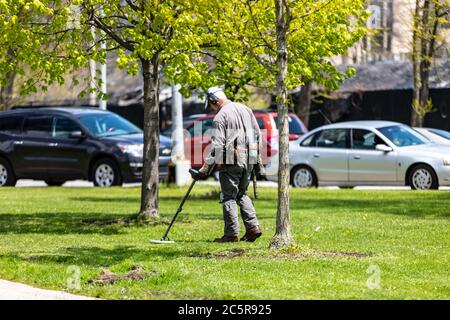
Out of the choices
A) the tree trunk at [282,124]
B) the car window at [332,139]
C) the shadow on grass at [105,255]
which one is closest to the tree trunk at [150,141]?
the shadow on grass at [105,255]

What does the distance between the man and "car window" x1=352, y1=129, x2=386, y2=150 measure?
381 inches

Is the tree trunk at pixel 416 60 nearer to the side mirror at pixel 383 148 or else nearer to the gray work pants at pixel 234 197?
the side mirror at pixel 383 148

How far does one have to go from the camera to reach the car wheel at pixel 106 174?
2397 centimetres

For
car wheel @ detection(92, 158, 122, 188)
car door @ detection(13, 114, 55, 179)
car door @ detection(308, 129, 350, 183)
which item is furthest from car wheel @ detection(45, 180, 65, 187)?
car door @ detection(308, 129, 350, 183)

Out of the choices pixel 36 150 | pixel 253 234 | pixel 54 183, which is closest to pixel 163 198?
pixel 36 150

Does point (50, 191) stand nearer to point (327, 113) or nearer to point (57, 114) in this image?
point (57, 114)

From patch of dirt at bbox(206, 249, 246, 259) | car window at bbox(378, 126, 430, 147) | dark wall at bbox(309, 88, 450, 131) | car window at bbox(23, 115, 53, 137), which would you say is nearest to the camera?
patch of dirt at bbox(206, 249, 246, 259)

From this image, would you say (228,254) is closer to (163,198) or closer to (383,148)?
(163,198)

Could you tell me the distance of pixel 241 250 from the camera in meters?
12.1

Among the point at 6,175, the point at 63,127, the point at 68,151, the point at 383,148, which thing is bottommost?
the point at 6,175

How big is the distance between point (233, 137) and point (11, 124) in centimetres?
1317

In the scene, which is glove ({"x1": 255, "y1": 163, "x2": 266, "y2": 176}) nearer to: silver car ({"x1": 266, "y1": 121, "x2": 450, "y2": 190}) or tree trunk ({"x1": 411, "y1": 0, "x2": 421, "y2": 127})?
silver car ({"x1": 266, "y1": 121, "x2": 450, "y2": 190})

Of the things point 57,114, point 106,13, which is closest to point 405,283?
point 106,13

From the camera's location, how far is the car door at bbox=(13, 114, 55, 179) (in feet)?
80.4
